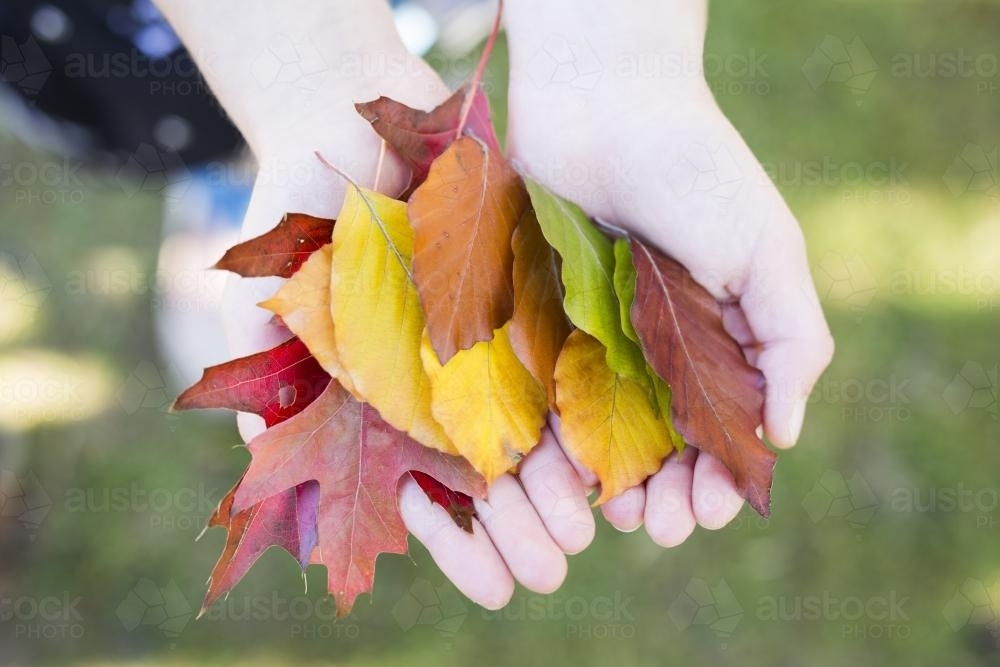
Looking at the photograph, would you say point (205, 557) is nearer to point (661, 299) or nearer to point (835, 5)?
point (661, 299)

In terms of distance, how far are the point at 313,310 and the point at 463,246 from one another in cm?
16

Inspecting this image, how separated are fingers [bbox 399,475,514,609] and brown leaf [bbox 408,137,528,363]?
0.27 meters

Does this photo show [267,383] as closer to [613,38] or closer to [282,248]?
[282,248]

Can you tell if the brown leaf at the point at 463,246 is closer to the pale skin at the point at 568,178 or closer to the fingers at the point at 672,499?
the pale skin at the point at 568,178

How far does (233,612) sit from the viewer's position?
1604 millimetres

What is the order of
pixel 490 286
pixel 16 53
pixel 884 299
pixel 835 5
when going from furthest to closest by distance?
1. pixel 835 5
2. pixel 884 299
3. pixel 16 53
4. pixel 490 286

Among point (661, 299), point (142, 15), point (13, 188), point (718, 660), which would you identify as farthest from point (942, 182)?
point (13, 188)

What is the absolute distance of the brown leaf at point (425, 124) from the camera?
2.91ft

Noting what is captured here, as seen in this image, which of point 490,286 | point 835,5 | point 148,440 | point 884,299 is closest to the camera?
point 490,286

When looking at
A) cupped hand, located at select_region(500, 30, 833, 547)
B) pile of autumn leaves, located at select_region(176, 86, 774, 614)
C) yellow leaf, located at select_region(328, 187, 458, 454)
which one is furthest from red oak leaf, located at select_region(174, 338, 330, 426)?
cupped hand, located at select_region(500, 30, 833, 547)

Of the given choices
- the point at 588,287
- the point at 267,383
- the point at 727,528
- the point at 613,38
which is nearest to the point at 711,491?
the point at 588,287

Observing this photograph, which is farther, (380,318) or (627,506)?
(627,506)

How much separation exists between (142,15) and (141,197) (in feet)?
2.37

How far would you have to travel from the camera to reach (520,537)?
3.22ft
